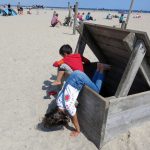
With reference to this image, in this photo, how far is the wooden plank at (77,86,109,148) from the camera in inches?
148

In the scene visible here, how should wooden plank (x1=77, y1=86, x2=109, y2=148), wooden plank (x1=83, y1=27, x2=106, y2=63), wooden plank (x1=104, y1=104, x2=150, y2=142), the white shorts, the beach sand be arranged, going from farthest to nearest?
1. wooden plank (x1=83, y1=27, x2=106, y2=63)
2. the white shorts
3. the beach sand
4. wooden plank (x1=104, y1=104, x2=150, y2=142)
5. wooden plank (x1=77, y1=86, x2=109, y2=148)

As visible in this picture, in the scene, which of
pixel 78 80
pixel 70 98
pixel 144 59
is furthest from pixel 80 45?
pixel 144 59

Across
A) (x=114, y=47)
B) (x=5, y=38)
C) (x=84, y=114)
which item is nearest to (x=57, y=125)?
(x=84, y=114)

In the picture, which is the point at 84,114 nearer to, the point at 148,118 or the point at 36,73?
the point at 148,118

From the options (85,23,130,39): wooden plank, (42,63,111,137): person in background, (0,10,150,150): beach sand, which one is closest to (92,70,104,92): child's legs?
(42,63,111,137): person in background

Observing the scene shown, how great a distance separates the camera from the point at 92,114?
404 cm

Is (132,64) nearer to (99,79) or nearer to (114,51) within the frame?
(99,79)

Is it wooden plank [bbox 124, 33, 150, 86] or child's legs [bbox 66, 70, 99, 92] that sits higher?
wooden plank [bbox 124, 33, 150, 86]

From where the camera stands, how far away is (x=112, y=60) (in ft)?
18.3

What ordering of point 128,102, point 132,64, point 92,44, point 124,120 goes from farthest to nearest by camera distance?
point 92,44 → point 124,120 → point 128,102 → point 132,64

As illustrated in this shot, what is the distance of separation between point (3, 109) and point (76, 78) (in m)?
1.82

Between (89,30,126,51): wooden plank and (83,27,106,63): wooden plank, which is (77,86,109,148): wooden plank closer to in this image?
(89,30,126,51): wooden plank

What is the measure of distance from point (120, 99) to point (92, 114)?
1.65 ft

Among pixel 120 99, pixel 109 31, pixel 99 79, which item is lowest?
pixel 99 79
